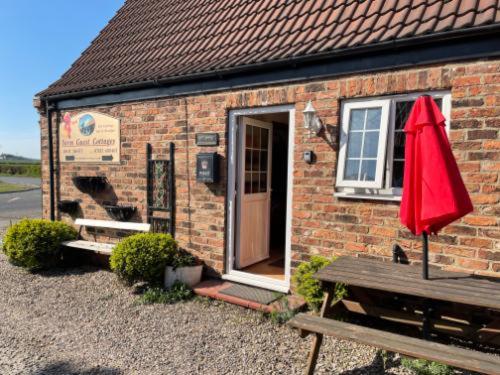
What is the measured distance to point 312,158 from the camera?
15.4 ft

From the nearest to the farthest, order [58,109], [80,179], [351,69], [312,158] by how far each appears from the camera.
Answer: [351,69]
[312,158]
[80,179]
[58,109]

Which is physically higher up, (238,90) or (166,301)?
(238,90)

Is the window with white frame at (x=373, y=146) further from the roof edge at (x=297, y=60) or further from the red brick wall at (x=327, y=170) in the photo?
the roof edge at (x=297, y=60)

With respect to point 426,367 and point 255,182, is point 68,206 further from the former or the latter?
point 426,367

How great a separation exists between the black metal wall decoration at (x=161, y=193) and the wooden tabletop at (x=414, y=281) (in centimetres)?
311

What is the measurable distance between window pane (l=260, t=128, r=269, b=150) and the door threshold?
2092 millimetres

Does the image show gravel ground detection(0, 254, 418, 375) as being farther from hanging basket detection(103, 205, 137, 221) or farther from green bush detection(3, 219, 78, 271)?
hanging basket detection(103, 205, 137, 221)

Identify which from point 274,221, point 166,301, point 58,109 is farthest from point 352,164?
point 58,109

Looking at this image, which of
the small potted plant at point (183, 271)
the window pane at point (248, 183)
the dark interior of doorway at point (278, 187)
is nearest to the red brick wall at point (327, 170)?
the small potted plant at point (183, 271)

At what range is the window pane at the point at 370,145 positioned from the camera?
4.29 metres

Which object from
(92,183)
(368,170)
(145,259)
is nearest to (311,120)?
(368,170)

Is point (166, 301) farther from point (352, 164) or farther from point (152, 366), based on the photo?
point (352, 164)

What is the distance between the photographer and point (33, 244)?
6.20 m

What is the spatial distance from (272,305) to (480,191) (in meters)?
2.65
